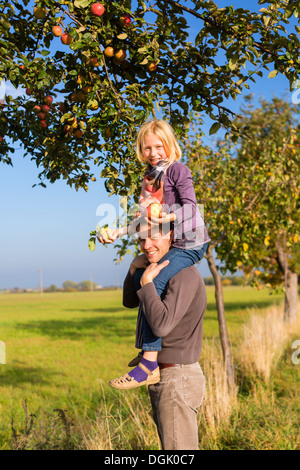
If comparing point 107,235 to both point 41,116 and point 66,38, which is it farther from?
point 41,116

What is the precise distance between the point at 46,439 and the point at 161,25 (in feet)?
16.6

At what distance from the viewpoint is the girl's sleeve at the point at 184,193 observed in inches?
114

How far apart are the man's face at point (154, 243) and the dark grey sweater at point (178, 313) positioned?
20 cm

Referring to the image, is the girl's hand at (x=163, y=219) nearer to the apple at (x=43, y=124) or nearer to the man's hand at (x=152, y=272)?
the man's hand at (x=152, y=272)

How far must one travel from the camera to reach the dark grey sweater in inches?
108

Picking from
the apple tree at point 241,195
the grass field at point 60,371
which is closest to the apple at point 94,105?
the grass field at point 60,371

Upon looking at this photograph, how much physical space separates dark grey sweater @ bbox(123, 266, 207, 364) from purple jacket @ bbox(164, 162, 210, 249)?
0.20 meters

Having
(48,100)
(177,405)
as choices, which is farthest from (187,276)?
(48,100)

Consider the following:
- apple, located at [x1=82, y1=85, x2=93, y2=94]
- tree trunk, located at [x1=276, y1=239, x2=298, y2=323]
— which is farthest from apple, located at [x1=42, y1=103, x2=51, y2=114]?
tree trunk, located at [x1=276, y1=239, x2=298, y2=323]

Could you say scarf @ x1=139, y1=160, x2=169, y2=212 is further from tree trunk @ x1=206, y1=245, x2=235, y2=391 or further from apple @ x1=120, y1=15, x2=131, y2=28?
tree trunk @ x1=206, y1=245, x2=235, y2=391

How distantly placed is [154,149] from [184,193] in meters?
0.41

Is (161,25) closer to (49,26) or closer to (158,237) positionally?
(49,26)

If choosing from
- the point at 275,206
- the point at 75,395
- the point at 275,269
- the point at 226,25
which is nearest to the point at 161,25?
the point at 226,25

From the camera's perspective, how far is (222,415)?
6570 mm
